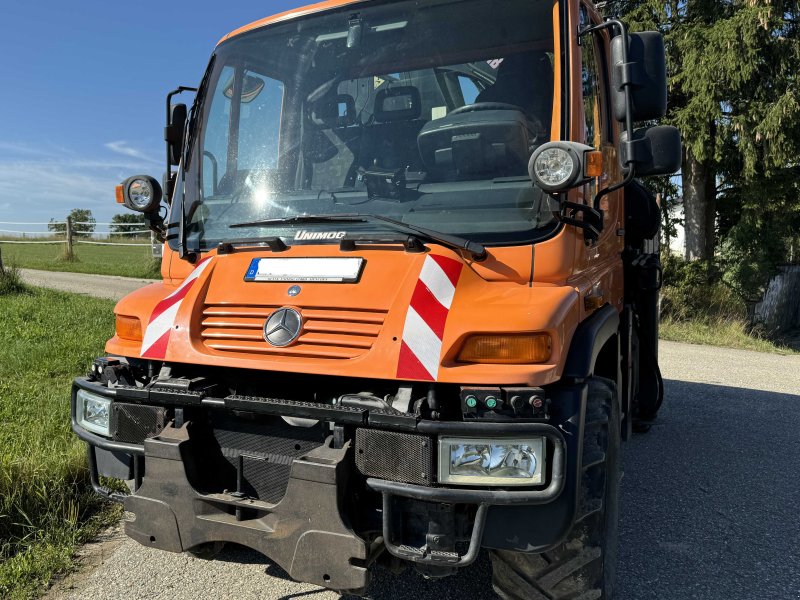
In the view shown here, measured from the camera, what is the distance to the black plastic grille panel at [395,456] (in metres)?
2.06

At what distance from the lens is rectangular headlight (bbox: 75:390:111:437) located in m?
2.63

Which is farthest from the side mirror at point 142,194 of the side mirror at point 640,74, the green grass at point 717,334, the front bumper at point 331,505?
the green grass at point 717,334

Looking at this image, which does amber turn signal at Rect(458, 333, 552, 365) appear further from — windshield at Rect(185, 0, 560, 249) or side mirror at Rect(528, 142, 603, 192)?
side mirror at Rect(528, 142, 603, 192)

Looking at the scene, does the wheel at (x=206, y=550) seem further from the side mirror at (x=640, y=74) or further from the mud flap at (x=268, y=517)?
the side mirror at (x=640, y=74)

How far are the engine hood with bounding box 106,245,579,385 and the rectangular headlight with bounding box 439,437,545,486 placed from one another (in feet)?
0.64

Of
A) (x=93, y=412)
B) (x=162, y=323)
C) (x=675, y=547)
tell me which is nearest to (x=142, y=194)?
(x=162, y=323)

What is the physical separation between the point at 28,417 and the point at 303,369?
3.31m

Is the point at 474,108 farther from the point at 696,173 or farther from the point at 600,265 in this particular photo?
the point at 696,173

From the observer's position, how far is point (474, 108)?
2828 mm

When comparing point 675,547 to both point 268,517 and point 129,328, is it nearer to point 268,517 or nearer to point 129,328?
point 268,517

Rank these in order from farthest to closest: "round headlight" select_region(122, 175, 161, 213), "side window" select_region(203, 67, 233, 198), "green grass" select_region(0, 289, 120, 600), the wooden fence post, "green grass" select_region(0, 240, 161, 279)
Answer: the wooden fence post < "green grass" select_region(0, 240, 161, 279) < "round headlight" select_region(122, 175, 161, 213) < "side window" select_region(203, 67, 233, 198) < "green grass" select_region(0, 289, 120, 600)

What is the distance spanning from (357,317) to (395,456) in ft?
1.72

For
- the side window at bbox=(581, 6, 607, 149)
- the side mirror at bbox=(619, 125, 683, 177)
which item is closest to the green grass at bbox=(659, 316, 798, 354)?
the side window at bbox=(581, 6, 607, 149)

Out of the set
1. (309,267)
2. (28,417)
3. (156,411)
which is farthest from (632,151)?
(28,417)
